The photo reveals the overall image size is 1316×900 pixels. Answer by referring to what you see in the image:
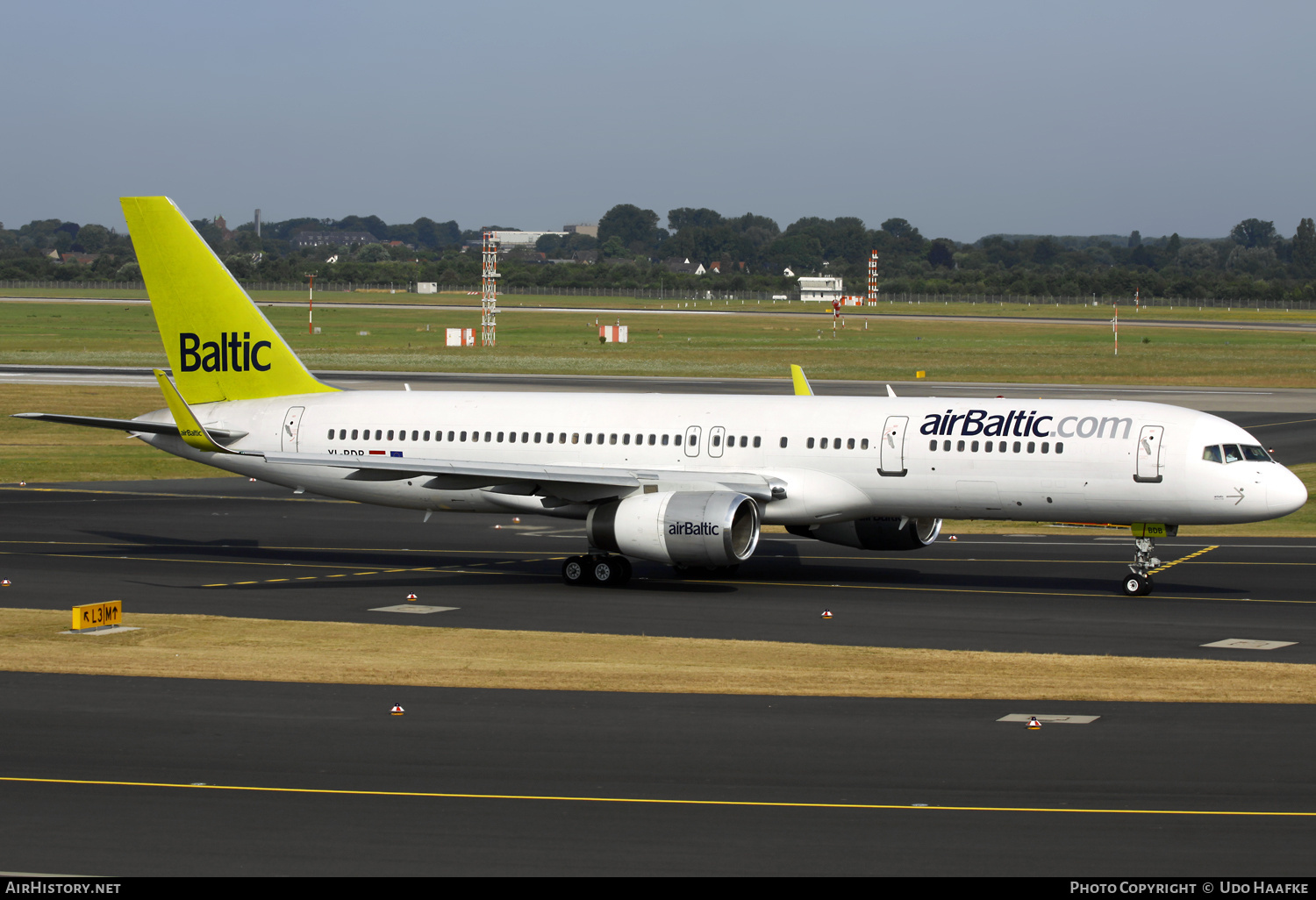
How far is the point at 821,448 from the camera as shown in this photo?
34.2m

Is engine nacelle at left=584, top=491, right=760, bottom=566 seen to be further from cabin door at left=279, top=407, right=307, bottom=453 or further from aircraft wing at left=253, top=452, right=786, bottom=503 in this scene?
cabin door at left=279, top=407, right=307, bottom=453

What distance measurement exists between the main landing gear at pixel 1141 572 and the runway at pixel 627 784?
434 inches

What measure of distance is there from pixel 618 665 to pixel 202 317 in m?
19.1

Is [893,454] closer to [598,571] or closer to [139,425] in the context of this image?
[598,571]

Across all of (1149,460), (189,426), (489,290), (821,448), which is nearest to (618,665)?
(821,448)

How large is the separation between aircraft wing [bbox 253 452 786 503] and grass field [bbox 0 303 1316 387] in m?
63.9

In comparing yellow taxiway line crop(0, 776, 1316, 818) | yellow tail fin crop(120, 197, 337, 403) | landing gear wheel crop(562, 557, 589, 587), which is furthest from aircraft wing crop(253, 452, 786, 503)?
yellow taxiway line crop(0, 776, 1316, 818)

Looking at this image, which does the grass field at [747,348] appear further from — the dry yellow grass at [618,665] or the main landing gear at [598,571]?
the dry yellow grass at [618,665]

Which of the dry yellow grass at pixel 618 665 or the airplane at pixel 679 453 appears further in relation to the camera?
the airplane at pixel 679 453

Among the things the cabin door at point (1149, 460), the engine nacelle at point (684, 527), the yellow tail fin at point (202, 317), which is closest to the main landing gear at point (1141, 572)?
the cabin door at point (1149, 460)

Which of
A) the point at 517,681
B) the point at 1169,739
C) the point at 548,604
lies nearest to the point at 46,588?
the point at 548,604

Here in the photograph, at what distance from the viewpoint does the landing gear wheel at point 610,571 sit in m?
34.6
